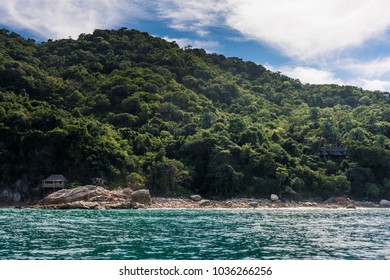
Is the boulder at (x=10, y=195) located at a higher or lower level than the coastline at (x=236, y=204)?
higher

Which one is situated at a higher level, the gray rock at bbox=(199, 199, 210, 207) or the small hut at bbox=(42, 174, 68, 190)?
the small hut at bbox=(42, 174, 68, 190)

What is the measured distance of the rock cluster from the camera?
46250mm

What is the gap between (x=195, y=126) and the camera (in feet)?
241

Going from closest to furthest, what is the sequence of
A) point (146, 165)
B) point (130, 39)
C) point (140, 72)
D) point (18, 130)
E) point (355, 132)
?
1. point (18, 130)
2. point (146, 165)
3. point (355, 132)
4. point (140, 72)
5. point (130, 39)

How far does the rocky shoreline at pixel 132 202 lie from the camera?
154ft

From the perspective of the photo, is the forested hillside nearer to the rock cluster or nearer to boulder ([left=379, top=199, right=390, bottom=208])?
boulder ([left=379, top=199, right=390, bottom=208])

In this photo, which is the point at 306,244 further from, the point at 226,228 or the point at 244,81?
the point at 244,81

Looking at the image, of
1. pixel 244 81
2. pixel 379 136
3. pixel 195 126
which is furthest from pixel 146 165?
pixel 244 81

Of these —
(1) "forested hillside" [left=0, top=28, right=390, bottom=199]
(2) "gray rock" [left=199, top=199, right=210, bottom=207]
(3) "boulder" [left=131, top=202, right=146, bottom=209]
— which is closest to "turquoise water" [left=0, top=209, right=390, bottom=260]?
(3) "boulder" [left=131, top=202, right=146, bottom=209]

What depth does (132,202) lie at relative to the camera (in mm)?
49094

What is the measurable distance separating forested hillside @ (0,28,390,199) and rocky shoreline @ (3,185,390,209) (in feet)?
13.1

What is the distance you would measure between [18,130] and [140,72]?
138ft

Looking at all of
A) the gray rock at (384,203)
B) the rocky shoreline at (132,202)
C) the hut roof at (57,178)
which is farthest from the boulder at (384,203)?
the hut roof at (57,178)

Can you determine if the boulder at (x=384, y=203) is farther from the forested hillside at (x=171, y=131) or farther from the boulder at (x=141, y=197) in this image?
the boulder at (x=141, y=197)
